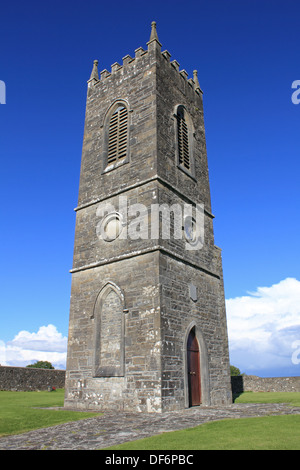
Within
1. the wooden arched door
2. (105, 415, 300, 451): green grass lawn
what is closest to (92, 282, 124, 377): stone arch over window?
the wooden arched door

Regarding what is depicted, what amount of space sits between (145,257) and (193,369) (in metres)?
4.16

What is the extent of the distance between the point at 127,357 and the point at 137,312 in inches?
53.6

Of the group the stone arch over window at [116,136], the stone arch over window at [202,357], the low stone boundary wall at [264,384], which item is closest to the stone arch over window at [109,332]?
the stone arch over window at [202,357]

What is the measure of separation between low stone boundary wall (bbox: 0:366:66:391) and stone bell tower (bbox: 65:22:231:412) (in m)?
7.06

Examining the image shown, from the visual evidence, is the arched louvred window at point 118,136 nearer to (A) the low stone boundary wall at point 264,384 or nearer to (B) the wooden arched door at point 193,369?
(B) the wooden arched door at point 193,369

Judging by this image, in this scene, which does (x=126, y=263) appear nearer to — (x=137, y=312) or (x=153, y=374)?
(x=137, y=312)

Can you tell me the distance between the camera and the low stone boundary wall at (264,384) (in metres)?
19.2

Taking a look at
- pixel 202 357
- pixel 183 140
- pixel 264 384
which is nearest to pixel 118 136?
pixel 183 140

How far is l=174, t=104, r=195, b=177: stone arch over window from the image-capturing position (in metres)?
14.8

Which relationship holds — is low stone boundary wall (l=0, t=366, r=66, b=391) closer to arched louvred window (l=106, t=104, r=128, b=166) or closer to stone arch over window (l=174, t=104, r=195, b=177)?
arched louvred window (l=106, t=104, r=128, b=166)

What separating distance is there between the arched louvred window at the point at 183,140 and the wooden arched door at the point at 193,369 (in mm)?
6861

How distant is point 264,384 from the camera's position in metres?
20.5
